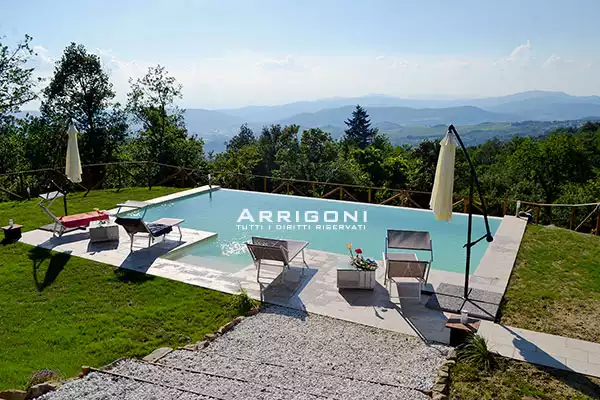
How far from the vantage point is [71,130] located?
10633 mm

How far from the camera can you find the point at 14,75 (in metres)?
21.0

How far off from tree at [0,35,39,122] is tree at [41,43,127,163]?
106cm

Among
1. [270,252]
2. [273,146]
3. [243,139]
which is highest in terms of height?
[270,252]

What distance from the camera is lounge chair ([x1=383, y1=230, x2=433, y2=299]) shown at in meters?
6.95

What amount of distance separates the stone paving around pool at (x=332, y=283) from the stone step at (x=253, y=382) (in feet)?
5.70

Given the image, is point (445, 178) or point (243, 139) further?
point (243, 139)

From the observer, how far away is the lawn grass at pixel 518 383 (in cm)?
427

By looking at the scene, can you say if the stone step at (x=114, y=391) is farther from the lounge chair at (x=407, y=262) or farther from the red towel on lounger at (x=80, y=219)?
the red towel on lounger at (x=80, y=219)

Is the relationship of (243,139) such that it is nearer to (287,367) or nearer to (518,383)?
(287,367)

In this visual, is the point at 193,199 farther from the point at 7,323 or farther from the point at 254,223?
the point at 7,323

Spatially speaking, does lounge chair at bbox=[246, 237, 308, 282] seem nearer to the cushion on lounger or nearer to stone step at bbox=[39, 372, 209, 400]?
the cushion on lounger

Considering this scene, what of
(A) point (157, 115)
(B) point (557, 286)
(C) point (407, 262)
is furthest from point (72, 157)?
(A) point (157, 115)

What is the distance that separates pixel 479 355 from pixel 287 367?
81.9 inches

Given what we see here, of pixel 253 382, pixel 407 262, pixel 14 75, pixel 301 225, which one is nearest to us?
pixel 253 382
